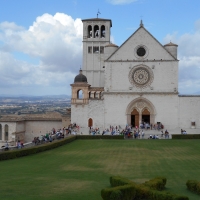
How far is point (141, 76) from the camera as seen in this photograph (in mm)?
55781

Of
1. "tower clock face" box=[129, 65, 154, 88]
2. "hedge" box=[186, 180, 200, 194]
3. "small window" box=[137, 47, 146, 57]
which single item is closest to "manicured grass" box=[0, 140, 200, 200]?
"hedge" box=[186, 180, 200, 194]

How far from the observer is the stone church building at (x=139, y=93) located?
5491 cm

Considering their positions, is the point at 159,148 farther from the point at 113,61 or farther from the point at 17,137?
the point at 17,137

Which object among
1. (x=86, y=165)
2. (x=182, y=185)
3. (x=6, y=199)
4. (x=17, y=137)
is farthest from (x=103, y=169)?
(x=17, y=137)

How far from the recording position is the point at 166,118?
55.2 meters

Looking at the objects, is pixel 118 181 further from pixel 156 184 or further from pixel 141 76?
pixel 141 76

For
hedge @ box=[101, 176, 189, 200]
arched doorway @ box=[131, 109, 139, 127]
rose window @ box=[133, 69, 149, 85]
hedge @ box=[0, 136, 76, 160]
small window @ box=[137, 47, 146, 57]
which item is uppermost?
small window @ box=[137, 47, 146, 57]

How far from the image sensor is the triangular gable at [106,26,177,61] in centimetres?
5522

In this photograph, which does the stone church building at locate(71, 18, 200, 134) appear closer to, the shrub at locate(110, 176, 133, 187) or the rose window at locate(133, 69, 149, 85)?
the rose window at locate(133, 69, 149, 85)

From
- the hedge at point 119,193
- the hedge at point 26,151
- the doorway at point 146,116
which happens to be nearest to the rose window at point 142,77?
the doorway at point 146,116

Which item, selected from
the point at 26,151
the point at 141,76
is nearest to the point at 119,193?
the point at 26,151

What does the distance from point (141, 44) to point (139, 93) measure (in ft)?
23.1

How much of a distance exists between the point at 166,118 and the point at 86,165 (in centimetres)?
3206

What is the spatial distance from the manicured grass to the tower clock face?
871 inches
